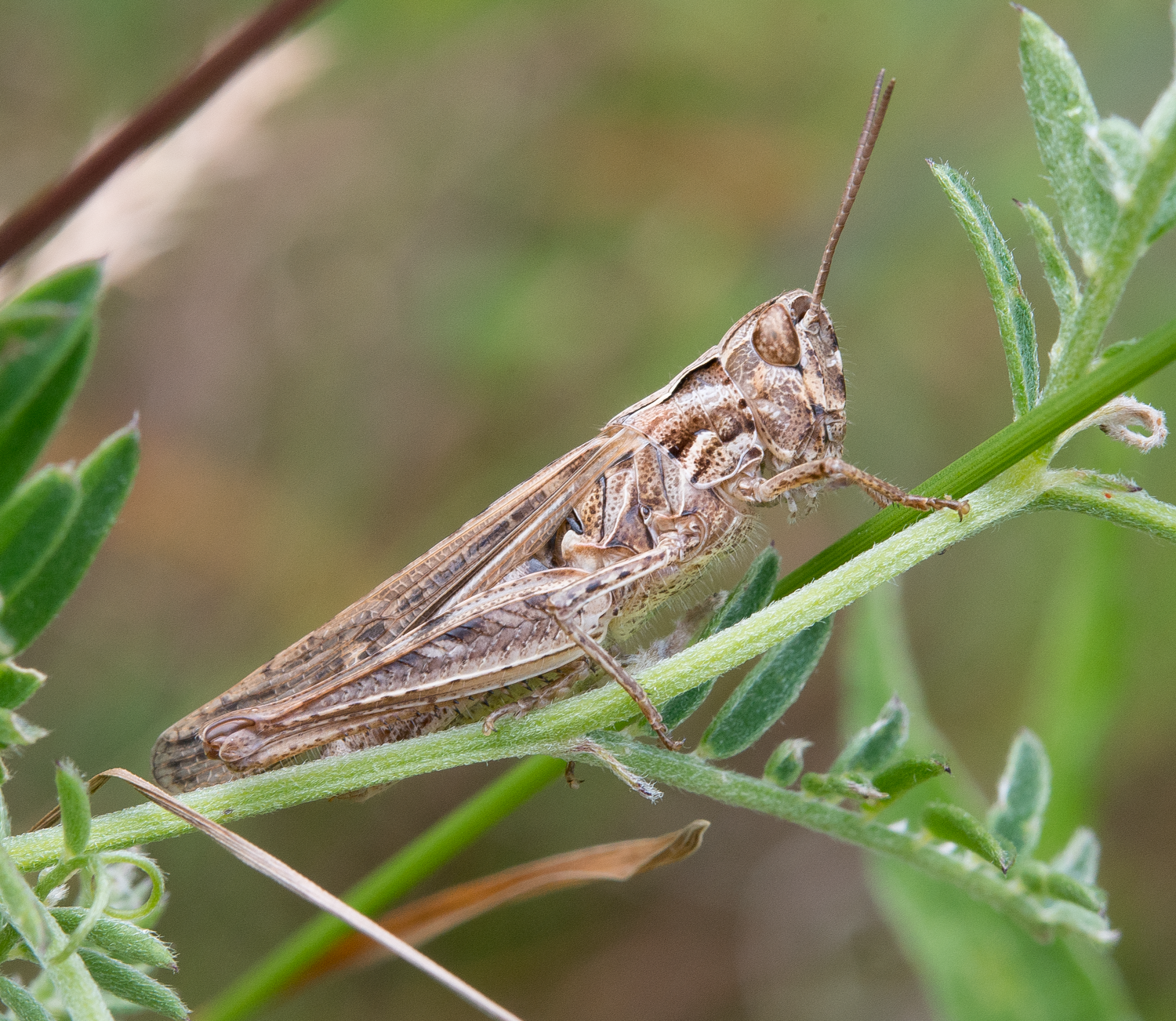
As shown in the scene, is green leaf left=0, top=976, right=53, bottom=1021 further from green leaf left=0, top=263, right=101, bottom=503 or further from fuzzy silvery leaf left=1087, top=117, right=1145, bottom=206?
fuzzy silvery leaf left=1087, top=117, right=1145, bottom=206

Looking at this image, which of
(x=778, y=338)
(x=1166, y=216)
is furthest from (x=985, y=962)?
(x=1166, y=216)

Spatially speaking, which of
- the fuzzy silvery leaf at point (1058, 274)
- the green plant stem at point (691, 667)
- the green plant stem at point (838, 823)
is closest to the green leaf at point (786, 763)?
the green plant stem at point (838, 823)

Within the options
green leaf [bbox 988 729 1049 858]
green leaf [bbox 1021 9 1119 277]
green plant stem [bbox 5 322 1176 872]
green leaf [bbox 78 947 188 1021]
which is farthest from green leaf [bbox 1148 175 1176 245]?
green leaf [bbox 78 947 188 1021]

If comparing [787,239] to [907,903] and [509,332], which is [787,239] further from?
[907,903]

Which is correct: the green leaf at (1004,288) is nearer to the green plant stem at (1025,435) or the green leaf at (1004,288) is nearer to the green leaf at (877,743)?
the green plant stem at (1025,435)

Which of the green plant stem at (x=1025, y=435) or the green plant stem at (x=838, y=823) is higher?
the green plant stem at (x=1025, y=435)

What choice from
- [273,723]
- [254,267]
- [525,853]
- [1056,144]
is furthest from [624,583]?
[254,267]

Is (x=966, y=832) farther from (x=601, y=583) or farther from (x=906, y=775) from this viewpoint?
(x=601, y=583)
